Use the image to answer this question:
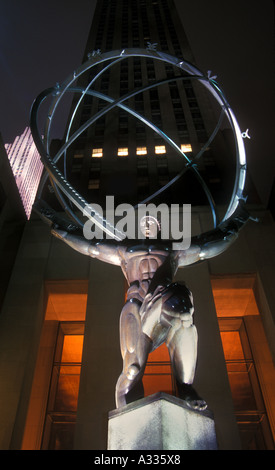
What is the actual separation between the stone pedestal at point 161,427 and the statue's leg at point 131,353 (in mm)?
409

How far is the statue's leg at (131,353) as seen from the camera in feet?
13.3

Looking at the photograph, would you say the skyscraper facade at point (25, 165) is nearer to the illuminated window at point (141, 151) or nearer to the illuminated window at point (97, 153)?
the illuminated window at point (97, 153)

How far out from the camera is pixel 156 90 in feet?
91.4

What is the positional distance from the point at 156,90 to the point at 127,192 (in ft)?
47.1

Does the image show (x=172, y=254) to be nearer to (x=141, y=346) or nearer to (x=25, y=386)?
(x=141, y=346)

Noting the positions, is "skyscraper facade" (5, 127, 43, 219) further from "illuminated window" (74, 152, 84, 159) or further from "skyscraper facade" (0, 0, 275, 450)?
"skyscraper facade" (0, 0, 275, 450)

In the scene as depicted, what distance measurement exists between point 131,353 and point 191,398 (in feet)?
3.17

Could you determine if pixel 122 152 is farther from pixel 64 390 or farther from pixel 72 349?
pixel 64 390

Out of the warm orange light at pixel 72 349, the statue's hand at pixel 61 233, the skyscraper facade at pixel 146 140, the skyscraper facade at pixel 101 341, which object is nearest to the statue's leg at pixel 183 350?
the statue's hand at pixel 61 233

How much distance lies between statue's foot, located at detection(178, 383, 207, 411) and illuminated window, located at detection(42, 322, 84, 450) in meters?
8.38

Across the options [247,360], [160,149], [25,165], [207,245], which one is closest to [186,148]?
[160,149]

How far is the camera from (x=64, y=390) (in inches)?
467

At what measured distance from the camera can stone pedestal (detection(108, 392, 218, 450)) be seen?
322 cm

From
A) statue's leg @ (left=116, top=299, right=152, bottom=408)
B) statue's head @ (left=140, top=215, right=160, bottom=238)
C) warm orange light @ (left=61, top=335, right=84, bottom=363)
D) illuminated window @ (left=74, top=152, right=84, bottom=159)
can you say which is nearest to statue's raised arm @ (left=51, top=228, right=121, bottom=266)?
statue's head @ (left=140, top=215, right=160, bottom=238)
